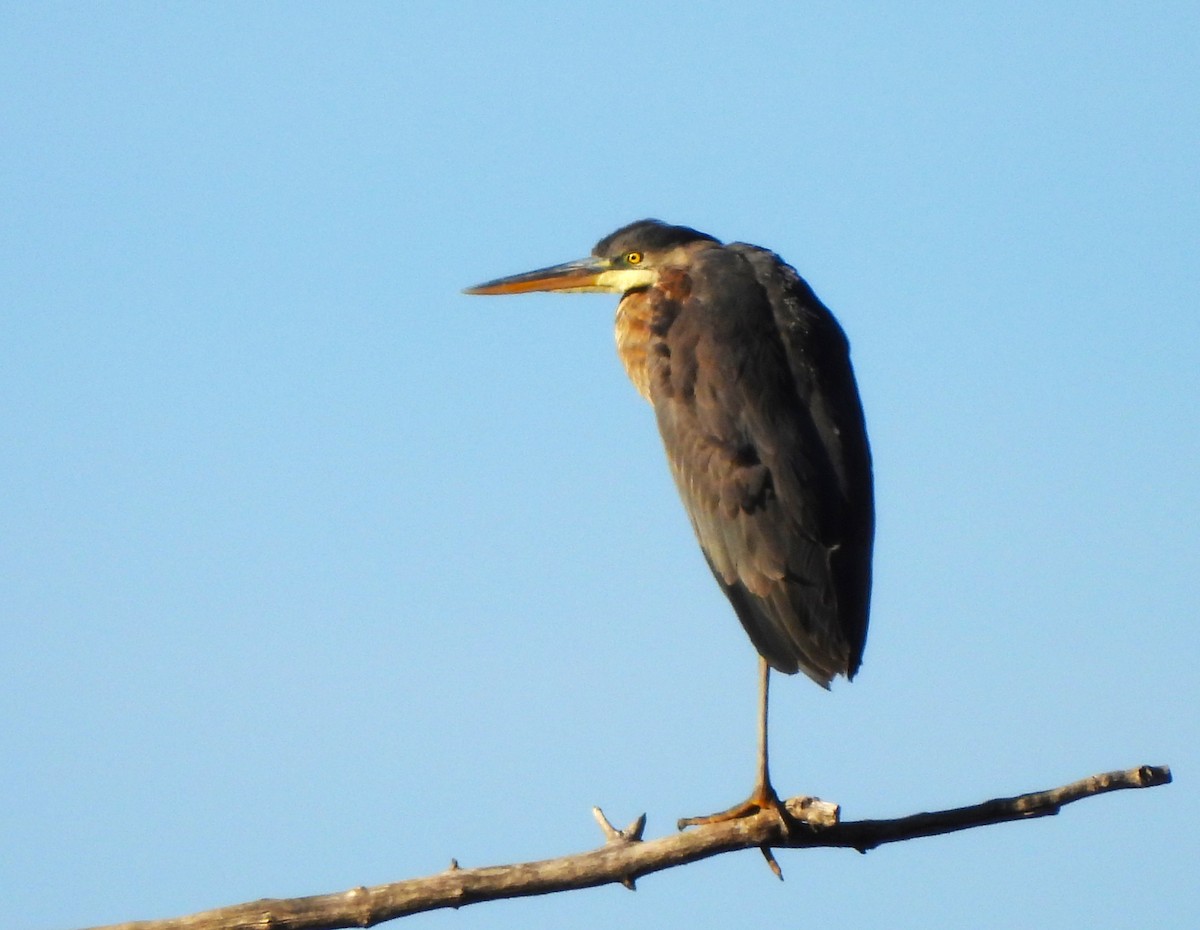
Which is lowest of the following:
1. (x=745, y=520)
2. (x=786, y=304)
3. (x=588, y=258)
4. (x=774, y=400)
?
(x=745, y=520)

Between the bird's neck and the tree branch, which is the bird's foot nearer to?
the tree branch

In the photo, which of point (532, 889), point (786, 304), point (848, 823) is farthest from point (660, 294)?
point (532, 889)

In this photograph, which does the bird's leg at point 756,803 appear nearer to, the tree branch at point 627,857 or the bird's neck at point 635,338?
the tree branch at point 627,857

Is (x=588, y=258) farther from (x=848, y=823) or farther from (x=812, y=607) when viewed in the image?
(x=848, y=823)

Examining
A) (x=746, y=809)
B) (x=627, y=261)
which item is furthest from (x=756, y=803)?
(x=627, y=261)

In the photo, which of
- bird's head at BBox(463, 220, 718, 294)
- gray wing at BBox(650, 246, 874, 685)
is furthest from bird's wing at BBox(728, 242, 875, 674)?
bird's head at BBox(463, 220, 718, 294)

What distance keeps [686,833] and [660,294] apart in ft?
8.00

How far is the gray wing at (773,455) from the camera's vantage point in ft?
18.3

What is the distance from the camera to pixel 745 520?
580cm

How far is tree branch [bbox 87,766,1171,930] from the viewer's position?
4355 millimetres

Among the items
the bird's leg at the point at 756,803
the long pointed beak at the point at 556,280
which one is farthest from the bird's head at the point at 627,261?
the bird's leg at the point at 756,803

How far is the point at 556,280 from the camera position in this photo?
7793 millimetres

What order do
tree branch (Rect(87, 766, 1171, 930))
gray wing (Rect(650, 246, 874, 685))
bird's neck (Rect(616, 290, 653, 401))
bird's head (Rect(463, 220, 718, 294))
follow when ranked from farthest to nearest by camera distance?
Result: bird's head (Rect(463, 220, 718, 294)), bird's neck (Rect(616, 290, 653, 401)), gray wing (Rect(650, 246, 874, 685)), tree branch (Rect(87, 766, 1171, 930))

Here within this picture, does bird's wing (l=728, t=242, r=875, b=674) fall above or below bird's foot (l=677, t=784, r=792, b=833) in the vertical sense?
above
